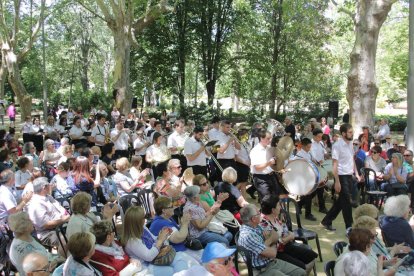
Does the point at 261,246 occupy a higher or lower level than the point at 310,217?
higher

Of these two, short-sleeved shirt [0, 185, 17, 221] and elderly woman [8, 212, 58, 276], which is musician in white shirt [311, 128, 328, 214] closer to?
short-sleeved shirt [0, 185, 17, 221]

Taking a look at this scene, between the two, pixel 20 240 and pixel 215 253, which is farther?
pixel 20 240

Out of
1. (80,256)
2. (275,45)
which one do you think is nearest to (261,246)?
(80,256)

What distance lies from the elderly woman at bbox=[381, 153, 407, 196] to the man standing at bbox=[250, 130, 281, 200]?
7.90 feet

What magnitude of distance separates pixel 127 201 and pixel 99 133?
5.12m

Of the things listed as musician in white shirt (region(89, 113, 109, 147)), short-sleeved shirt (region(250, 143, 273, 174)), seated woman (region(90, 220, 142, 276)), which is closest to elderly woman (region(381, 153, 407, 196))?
short-sleeved shirt (region(250, 143, 273, 174))

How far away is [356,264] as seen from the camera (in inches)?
143

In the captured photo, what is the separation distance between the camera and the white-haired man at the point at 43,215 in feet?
16.7

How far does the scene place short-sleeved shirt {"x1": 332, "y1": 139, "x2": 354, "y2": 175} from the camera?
6934 millimetres

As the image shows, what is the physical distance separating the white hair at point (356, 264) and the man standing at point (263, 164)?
3555 mm

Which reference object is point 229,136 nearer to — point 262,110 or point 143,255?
point 143,255

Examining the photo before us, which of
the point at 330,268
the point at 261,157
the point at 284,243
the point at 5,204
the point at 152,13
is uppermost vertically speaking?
the point at 152,13

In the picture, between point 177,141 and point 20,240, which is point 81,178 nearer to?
point 20,240

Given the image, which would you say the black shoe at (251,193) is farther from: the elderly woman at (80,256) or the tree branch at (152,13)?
the tree branch at (152,13)
